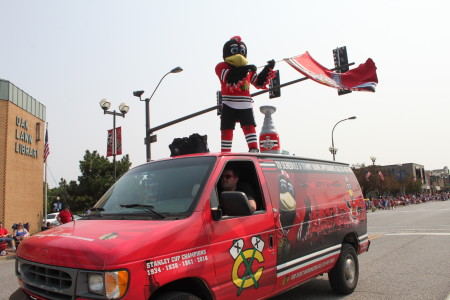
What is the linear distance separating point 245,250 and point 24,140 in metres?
32.1

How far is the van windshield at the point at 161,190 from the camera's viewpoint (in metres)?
3.28

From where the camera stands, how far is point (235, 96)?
6.93m

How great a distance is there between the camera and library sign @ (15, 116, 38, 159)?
29.4 metres

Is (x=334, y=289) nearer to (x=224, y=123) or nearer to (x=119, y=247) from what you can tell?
(x=224, y=123)

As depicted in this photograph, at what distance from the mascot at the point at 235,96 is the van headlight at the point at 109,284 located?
4451 mm

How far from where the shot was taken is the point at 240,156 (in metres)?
3.96

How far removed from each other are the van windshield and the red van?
0.5 inches

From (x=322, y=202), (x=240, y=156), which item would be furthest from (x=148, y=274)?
(x=322, y=202)

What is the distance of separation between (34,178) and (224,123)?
100 ft

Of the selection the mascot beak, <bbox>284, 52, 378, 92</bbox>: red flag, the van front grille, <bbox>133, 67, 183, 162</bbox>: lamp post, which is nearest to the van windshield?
the van front grille

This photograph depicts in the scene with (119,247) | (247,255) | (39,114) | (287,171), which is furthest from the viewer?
(39,114)

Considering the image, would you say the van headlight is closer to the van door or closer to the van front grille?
the van front grille

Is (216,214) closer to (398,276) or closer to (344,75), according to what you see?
(398,276)

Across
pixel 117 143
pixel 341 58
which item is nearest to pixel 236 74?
pixel 341 58
